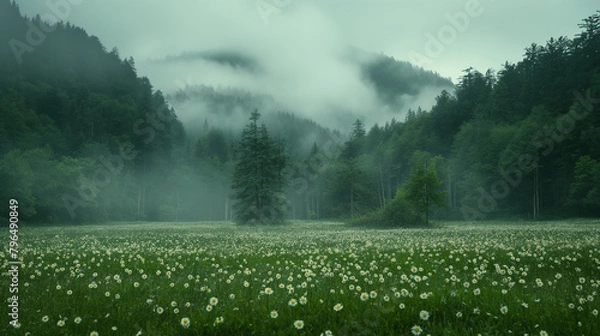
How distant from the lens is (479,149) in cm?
6725

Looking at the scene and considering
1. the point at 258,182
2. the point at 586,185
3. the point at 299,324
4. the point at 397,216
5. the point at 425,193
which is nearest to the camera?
the point at 299,324

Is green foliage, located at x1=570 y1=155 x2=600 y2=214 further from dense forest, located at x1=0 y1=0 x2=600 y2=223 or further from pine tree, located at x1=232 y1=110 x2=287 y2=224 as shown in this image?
pine tree, located at x1=232 y1=110 x2=287 y2=224

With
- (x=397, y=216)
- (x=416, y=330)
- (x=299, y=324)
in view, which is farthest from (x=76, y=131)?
(x=416, y=330)

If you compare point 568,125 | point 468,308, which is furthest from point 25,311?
point 568,125

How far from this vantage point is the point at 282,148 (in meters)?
61.2

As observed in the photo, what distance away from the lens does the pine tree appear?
4425 centimetres

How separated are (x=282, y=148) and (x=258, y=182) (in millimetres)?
17706

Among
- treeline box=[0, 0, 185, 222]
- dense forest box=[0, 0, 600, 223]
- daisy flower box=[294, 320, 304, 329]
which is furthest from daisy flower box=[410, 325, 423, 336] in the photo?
treeline box=[0, 0, 185, 222]

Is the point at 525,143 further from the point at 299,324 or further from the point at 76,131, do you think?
the point at 76,131

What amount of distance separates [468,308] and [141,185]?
313ft

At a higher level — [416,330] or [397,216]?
[416,330]

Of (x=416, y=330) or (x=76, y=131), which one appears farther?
(x=76, y=131)

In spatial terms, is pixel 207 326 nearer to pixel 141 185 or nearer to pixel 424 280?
pixel 424 280

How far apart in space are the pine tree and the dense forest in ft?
1.97
